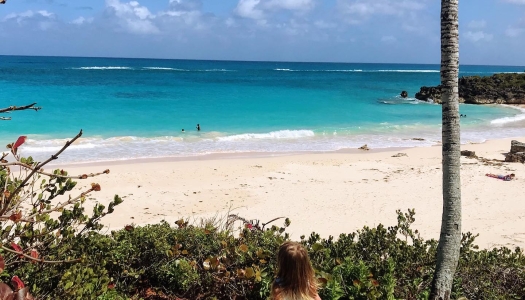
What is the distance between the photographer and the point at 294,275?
2.98m

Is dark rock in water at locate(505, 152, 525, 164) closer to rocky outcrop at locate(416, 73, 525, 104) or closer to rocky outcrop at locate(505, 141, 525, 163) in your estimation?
rocky outcrop at locate(505, 141, 525, 163)

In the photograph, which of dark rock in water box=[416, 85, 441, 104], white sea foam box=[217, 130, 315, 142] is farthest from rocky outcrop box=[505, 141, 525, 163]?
dark rock in water box=[416, 85, 441, 104]

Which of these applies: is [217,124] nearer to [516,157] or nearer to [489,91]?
[516,157]

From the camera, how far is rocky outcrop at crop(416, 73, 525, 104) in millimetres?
42375

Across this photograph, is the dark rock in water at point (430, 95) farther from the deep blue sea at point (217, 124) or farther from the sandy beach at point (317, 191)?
the sandy beach at point (317, 191)

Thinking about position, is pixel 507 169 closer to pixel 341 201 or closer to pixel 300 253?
pixel 341 201

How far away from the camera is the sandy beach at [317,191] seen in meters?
9.62

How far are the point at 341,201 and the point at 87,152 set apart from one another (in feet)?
35.6

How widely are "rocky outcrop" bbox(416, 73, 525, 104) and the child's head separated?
130 ft

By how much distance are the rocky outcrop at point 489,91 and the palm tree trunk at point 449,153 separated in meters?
38.2

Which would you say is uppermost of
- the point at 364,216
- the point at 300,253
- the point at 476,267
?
the point at 300,253

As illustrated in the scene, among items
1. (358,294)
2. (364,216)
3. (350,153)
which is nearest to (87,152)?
(350,153)

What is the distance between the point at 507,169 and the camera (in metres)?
14.4

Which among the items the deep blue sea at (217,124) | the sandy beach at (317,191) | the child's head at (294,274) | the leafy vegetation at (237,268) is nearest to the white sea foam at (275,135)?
the deep blue sea at (217,124)
